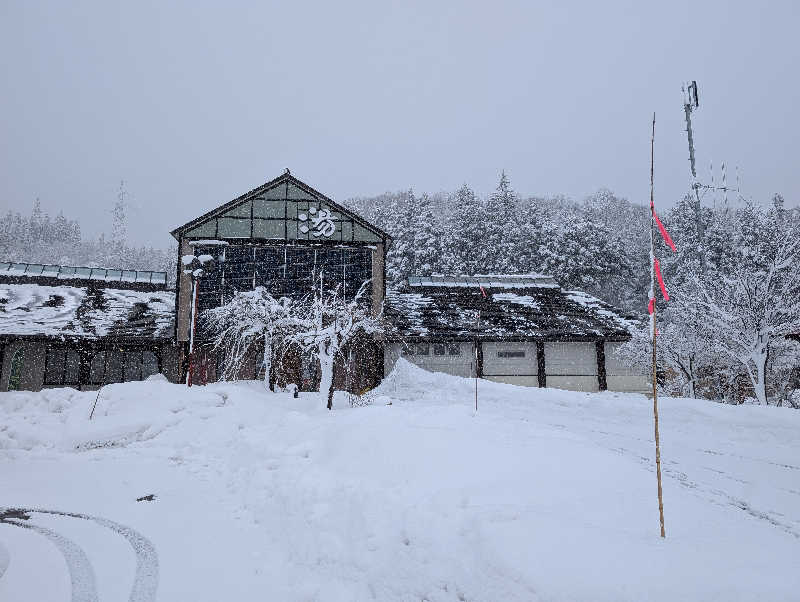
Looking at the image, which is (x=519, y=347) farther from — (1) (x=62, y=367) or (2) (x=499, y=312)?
(1) (x=62, y=367)

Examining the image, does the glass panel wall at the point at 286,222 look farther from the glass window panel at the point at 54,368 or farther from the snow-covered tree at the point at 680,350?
the snow-covered tree at the point at 680,350

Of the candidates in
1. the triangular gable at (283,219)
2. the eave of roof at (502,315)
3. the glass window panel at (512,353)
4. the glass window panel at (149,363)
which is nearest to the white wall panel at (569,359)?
the eave of roof at (502,315)

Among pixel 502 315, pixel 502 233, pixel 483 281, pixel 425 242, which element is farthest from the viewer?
pixel 502 233

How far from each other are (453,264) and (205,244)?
79.4 ft

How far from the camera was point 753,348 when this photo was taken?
50.0 feet

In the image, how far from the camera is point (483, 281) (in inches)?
1143

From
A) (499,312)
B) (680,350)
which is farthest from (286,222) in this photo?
(680,350)

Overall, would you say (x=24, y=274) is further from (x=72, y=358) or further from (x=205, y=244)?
(x=205, y=244)

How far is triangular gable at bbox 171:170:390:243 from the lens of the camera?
2222 cm

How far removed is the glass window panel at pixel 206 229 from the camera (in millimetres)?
22109

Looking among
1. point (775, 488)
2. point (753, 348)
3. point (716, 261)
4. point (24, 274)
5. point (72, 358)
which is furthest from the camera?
point (716, 261)

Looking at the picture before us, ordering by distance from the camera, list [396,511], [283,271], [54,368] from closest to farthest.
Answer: [396,511] < [54,368] < [283,271]

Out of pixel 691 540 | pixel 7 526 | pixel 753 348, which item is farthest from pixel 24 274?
pixel 753 348

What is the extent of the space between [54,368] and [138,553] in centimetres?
2066
